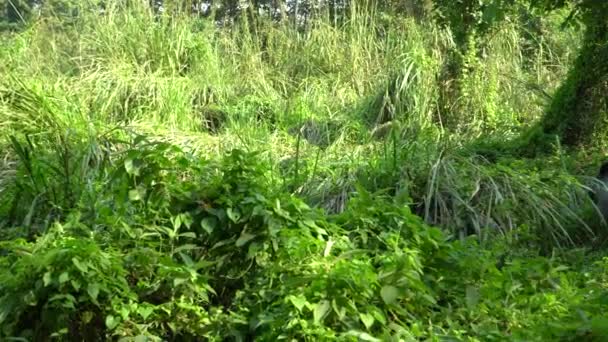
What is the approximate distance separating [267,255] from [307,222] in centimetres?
24

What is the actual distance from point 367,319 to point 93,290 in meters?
1.09

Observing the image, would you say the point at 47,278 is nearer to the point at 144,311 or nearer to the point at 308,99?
the point at 144,311

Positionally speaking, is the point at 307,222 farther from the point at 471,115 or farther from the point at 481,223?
the point at 471,115

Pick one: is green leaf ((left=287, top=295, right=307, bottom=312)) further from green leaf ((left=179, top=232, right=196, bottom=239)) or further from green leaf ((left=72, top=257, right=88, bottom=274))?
green leaf ((left=72, top=257, right=88, bottom=274))

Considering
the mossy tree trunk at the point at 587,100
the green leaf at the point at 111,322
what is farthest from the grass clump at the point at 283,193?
the mossy tree trunk at the point at 587,100

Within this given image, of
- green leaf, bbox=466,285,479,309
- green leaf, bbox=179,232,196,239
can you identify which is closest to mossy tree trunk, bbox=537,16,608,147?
green leaf, bbox=466,285,479,309

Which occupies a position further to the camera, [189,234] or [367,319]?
[189,234]

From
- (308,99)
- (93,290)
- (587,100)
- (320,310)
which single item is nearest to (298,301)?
(320,310)

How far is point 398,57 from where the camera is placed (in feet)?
28.7

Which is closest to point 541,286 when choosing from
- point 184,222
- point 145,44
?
point 184,222

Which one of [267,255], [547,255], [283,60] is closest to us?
[267,255]

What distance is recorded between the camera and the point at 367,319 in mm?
3295

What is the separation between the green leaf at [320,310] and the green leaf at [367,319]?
137 millimetres

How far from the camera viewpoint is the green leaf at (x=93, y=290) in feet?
10.9
